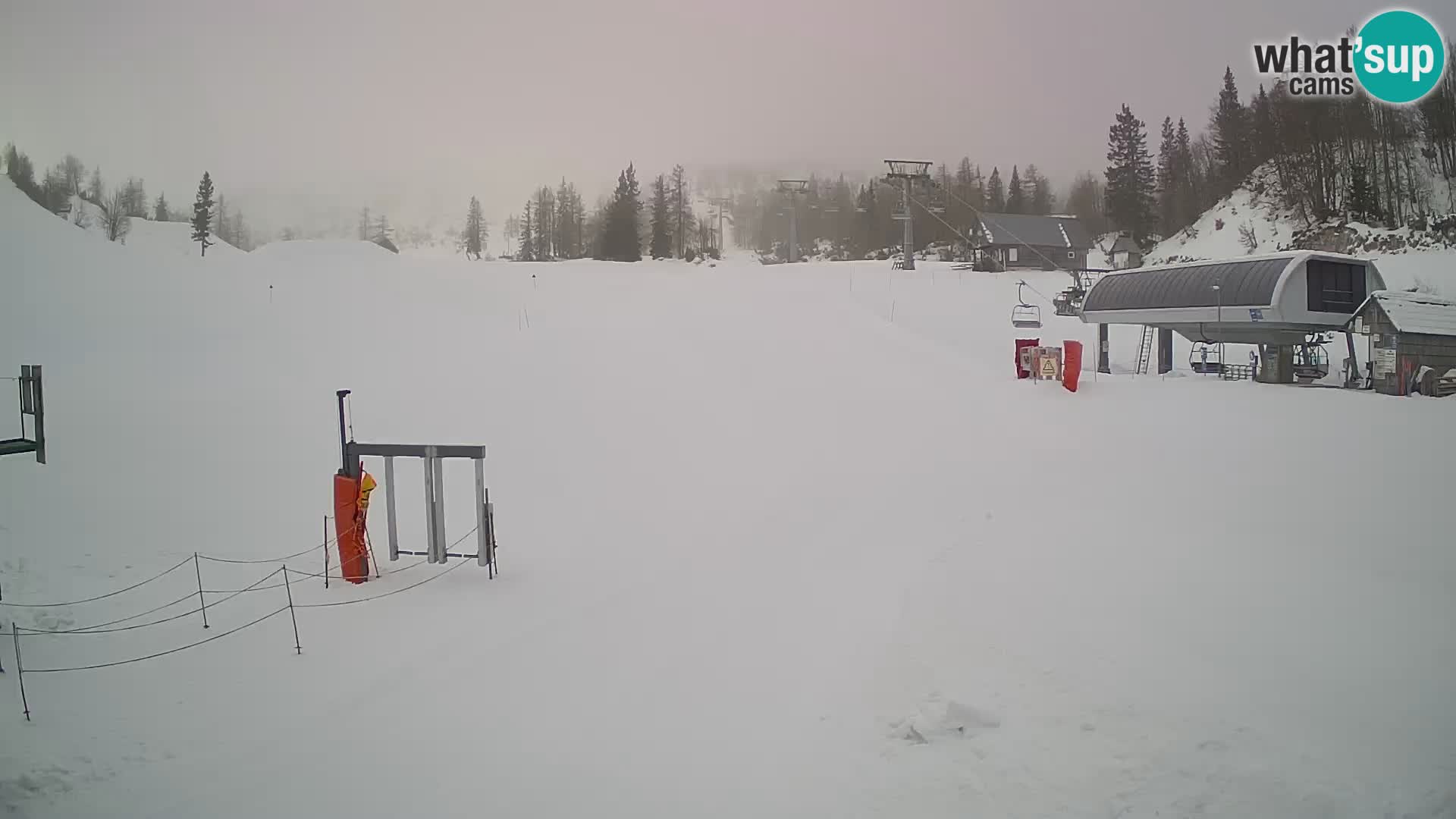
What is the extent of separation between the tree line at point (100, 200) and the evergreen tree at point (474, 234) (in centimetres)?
784

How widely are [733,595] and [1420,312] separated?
834cm

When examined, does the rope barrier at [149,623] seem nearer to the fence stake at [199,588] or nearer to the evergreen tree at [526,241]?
the fence stake at [199,588]

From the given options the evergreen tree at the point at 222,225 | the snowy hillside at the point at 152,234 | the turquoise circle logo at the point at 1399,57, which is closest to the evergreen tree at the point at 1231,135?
the turquoise circle logo at the point at 1399,57

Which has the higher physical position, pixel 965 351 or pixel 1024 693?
pixel 965 351

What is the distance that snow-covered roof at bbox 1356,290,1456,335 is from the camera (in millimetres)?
9000

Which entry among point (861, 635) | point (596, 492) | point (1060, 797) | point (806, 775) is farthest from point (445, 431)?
point (1060, 797)

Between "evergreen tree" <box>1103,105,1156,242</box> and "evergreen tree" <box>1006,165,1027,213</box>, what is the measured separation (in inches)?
447

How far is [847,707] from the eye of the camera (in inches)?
229

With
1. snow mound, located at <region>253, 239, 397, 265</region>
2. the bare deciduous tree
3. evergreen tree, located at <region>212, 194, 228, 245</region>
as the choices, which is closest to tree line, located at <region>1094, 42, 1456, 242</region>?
the bare deciduous tree

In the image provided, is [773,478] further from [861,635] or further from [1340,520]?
[1340,520]

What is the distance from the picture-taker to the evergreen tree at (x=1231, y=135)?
10.6m

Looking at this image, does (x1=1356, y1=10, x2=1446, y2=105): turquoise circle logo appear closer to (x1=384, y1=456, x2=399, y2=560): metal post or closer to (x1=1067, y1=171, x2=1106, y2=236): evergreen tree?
(x1=384, y1=456, x2=399, y2=560): metal post

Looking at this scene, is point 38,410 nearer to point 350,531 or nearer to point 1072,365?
point 350,531

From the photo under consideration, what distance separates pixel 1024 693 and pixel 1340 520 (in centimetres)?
370
